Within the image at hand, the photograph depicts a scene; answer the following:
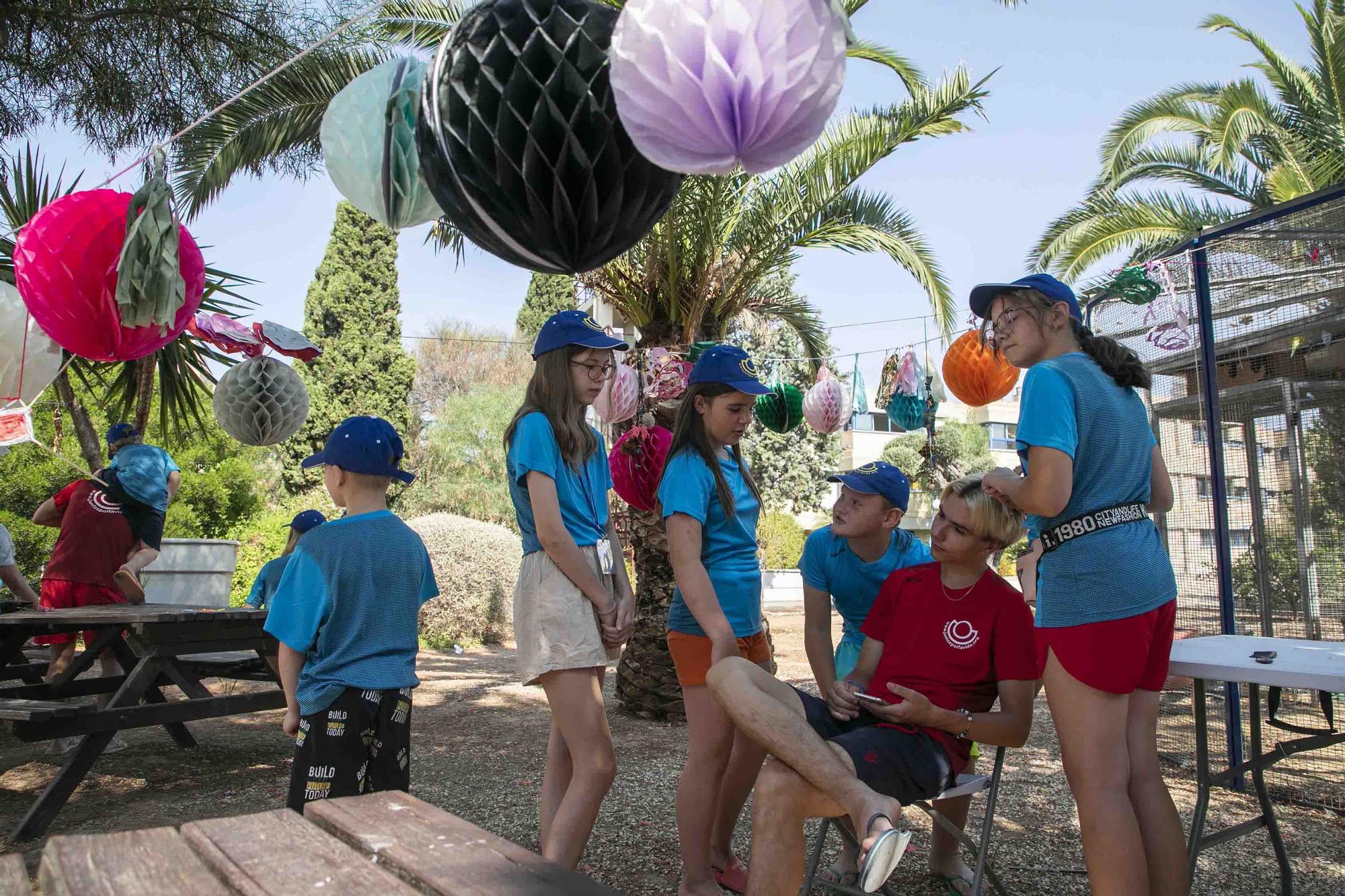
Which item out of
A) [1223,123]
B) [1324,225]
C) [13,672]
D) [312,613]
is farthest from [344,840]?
[1223,123]

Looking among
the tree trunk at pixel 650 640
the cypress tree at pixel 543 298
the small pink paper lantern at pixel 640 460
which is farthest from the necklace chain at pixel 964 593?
the cypress tree at pixel 543 298

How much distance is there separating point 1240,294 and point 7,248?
778 cm

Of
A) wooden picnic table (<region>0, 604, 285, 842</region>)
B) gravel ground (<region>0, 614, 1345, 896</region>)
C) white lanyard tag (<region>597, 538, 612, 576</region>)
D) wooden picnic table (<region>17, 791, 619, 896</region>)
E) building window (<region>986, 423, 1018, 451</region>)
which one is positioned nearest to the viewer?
wooden picnic table (<region>17, 791, 619, 896</region>)

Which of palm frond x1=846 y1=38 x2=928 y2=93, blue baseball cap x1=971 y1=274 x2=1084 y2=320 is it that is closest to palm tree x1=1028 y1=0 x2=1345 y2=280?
palm frond x1=846 y1=38 x2=928 y2=93

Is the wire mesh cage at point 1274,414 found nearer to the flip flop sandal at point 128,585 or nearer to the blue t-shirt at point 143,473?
the blue t-shirt at point 143,473

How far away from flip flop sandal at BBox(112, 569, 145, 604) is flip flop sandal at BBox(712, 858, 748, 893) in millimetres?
4012

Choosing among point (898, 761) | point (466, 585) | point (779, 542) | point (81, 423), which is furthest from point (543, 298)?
point (898, 761)

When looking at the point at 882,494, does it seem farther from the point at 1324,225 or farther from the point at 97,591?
the point at 97,591

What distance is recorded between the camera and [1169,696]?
695 cm

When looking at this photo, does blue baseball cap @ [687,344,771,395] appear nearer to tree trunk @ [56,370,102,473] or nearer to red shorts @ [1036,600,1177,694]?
red shorts @ [1036,600,1177,694]

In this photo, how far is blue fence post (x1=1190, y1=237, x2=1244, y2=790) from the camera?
4547 mm

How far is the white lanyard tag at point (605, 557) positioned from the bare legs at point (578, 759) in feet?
0.92

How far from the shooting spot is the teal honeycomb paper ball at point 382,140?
2.27 metres

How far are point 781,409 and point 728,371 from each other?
3203 millimetres
